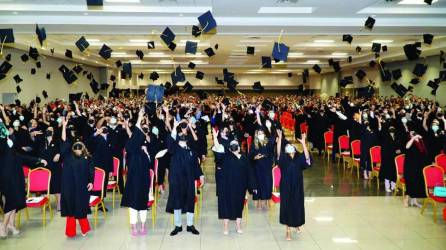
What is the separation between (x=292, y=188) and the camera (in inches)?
232

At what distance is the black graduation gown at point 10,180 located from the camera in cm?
611

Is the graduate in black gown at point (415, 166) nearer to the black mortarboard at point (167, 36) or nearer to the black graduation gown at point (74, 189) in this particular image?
the black graduation gown at point (74, 189)

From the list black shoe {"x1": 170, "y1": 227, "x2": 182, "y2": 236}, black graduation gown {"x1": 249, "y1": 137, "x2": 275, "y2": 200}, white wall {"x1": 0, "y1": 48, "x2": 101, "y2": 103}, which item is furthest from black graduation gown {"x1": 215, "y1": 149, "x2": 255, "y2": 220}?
white wall {"x1": 0, "y1": 48, "x2": 101, "y2": 103}

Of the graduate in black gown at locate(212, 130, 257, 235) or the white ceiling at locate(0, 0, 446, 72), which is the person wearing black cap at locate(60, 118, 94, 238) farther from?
the white ceiling at locate(0, 0, 446, 72)

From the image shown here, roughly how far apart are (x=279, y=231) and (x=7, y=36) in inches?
348

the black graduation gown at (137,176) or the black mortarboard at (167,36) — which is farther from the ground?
the black mortarboard at (167,36)

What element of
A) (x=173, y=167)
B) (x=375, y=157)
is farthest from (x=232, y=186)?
(x=375, y=157)

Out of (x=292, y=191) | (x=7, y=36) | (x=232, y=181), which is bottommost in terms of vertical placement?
(x=292, y=191)

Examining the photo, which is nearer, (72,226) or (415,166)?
(72,226)

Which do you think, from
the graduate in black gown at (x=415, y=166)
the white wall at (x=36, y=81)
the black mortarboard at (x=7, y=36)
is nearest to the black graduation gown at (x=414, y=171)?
the graduate in black gown at (x=415, y=166)

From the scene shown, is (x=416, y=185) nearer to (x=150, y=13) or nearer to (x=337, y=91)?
(x=150, y=13)

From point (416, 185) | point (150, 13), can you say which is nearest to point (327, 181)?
point (416, 185)

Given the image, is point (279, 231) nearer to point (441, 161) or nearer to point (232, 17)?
point (441, 161)

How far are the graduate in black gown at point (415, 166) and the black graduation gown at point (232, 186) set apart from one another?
3495 millimetres
